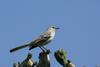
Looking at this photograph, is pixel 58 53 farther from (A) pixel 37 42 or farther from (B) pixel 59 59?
(A) pixel 37 42

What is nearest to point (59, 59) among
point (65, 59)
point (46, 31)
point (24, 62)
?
point (65, 59)

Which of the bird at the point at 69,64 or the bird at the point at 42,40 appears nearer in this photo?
the bird at the point at 69,64

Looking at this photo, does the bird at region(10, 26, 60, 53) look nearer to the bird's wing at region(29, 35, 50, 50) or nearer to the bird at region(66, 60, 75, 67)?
the bird's wing at region(29, 35, 50, 50)

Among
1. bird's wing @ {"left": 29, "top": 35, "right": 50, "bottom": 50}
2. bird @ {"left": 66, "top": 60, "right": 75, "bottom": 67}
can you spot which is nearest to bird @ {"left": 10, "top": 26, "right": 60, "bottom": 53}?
bird's wing @ {"left": 29, "top": 35, "right": 50, "bottom": 50}

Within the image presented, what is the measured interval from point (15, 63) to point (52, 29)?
273 centimetres

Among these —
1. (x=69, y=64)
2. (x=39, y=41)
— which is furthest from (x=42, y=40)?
(x=69, y=64)

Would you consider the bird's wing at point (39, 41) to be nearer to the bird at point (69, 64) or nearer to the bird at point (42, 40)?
the bird at point (42, 40)

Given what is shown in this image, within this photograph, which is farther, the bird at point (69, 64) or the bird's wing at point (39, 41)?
the bird's wing at point (39, 41)

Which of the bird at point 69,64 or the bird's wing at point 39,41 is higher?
the bird's wing at point 39,41

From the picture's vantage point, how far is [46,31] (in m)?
17.6

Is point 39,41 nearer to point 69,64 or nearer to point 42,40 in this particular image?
point 42,40

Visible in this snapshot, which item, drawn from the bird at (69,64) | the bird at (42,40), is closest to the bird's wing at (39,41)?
the bird at (42,40)

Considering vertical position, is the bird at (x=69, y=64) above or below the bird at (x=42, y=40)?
below

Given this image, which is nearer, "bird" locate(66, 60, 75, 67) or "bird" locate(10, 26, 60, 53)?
"bird" locate(66, 60, 75, 67)
